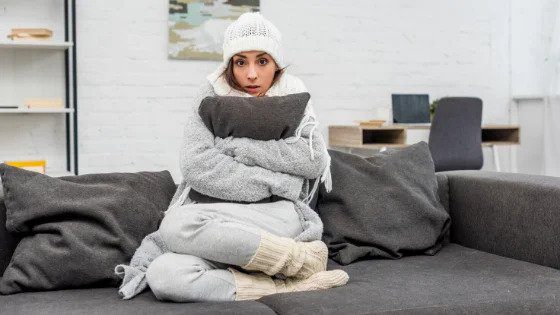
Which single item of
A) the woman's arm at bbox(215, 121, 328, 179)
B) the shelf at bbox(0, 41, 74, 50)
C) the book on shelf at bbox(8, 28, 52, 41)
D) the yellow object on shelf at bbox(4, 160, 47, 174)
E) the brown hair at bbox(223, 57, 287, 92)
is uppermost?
the book on shelf at bbox(8, 28, 52, 41)

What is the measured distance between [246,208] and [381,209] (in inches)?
18.7

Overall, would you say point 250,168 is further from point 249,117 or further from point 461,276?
point 461,276

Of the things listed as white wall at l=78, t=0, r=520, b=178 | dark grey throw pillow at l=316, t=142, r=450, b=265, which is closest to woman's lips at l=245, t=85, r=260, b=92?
dark grey throw pillow at l=316, t=142, r=450, b=265

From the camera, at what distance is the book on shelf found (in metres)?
3.83

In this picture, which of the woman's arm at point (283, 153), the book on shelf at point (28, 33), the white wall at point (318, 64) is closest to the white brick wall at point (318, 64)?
the white wall at point (318, 64)

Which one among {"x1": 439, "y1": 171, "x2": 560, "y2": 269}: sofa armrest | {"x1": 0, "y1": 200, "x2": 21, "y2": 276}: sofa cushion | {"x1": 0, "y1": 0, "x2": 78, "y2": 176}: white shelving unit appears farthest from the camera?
{"x1": 0, "y1": 0, "x2": 78, "y2": 176}: white shelving unit

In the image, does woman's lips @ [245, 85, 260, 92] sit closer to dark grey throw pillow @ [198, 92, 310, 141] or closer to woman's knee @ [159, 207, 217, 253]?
dark grey throw pillow @ [198, 92, 310, 141]

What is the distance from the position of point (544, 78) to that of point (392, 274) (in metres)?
3.52

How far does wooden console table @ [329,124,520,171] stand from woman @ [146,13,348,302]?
210cm

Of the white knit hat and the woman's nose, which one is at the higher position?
the white knit hat

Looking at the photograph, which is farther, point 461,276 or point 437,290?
point 461,276

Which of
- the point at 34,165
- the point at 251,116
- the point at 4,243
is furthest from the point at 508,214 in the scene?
the point at 34,165

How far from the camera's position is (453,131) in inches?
162

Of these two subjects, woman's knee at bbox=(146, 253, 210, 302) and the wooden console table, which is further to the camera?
the wooden console table
